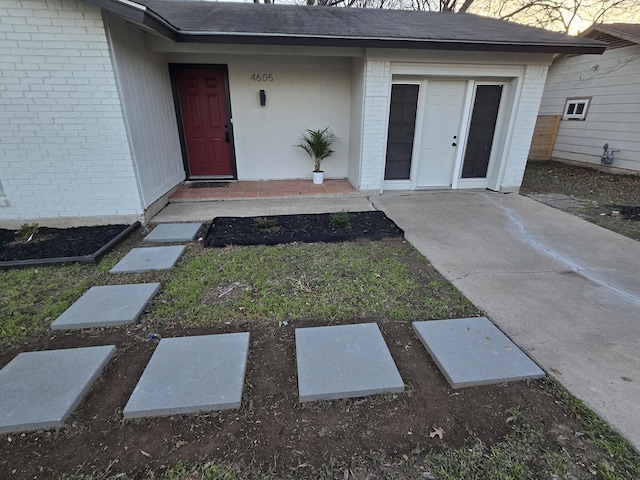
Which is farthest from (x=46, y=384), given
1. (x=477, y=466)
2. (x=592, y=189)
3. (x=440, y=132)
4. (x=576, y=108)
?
(x=576, y=108)

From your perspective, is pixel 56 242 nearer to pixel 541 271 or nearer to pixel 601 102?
pixel 541 271

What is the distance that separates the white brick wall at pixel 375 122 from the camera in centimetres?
535

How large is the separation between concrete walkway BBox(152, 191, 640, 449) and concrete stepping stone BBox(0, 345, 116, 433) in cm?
290

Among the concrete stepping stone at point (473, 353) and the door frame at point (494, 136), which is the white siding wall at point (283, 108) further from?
the concrete stepping stone at point (473, 353)

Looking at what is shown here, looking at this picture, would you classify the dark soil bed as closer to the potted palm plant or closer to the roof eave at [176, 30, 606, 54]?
the roof eave at [176, 30, 606, 54]

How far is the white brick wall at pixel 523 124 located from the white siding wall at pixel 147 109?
20.4 feet

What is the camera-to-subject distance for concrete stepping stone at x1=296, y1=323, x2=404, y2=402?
6.22ft

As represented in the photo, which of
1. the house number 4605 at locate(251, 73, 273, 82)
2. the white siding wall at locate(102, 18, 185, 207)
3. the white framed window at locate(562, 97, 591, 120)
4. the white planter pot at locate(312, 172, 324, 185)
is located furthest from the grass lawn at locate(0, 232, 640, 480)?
the white framed window at locate(562, 97, 591, 120)

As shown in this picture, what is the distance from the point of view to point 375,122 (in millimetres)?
5617

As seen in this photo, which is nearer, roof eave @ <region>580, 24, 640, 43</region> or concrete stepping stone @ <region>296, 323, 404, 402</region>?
concrete stepping stone @ <region>296, 323, 404, 402</region>

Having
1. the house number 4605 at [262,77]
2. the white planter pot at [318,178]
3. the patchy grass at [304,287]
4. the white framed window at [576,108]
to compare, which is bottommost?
the patchy grass at [304,287]

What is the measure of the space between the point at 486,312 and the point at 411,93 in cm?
442

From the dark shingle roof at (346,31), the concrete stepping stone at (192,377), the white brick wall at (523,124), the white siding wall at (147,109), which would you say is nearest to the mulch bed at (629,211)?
the white brick wall at (523,124)

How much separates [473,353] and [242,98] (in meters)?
6.10
